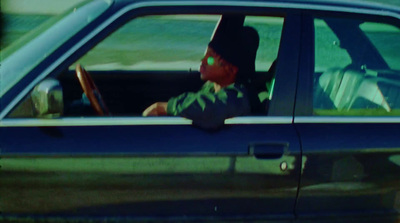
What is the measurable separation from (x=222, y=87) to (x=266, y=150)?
53 cm

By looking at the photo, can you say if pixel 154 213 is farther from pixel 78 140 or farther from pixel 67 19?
pixel 67 19

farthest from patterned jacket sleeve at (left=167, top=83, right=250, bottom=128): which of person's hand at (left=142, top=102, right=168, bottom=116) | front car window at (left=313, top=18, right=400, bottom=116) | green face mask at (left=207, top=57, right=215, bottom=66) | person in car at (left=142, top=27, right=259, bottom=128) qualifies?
front car window at (left=313, top=18, right=400, bottom=116)

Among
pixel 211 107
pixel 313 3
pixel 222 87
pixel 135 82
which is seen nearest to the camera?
pixel 211 107

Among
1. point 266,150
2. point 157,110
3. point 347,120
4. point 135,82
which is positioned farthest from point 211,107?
point 135,82

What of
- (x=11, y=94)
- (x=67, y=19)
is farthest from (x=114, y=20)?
(x=11, y=94)

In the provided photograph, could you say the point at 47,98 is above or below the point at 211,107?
above

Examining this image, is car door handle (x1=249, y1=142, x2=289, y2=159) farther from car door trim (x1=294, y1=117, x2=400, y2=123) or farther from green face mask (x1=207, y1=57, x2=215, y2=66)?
green face mask (x1=207, y1=57, x2=215, y2=66)

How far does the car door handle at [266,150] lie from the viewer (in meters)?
2.51

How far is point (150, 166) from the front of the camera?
2.46m

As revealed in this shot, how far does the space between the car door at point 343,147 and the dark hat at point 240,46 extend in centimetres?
43

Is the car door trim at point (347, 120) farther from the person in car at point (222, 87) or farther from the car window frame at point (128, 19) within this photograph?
the person in car at point (222, 87)

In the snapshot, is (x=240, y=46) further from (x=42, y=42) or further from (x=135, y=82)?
(x=135, y=82)

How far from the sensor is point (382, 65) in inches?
122

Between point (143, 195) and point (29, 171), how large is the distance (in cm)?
54
